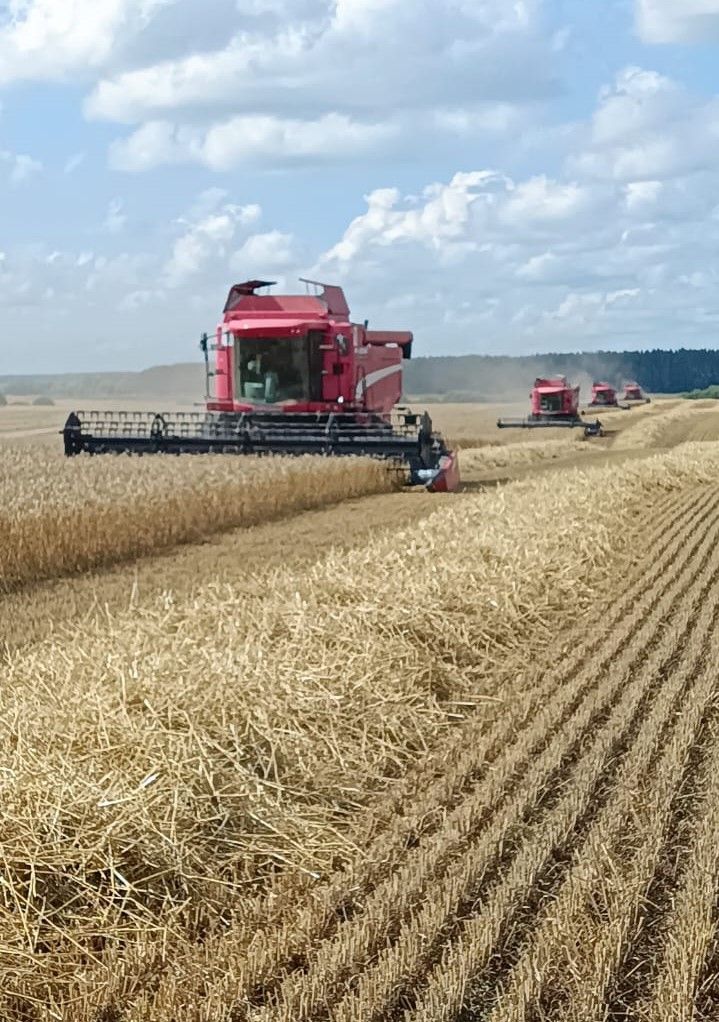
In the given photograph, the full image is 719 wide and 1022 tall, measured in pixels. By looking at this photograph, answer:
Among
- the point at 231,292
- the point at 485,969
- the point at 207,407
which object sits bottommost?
the point at 485,969

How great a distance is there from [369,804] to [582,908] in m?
1.33

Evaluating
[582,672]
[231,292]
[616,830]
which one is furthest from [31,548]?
[231,292]

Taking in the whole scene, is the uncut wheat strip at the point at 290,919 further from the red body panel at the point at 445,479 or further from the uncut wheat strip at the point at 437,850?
the red body panel at the point at 445,479

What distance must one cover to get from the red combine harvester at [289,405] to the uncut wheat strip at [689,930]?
12.6 m

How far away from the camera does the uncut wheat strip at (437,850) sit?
11.7ft

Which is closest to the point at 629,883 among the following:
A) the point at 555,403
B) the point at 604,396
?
the point at 555,403

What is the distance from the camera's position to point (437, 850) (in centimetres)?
438

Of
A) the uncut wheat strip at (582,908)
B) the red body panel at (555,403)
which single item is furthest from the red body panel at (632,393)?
the uncut wheat strip at (582,908)

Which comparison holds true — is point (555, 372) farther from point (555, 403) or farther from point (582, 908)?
point (582, 908)

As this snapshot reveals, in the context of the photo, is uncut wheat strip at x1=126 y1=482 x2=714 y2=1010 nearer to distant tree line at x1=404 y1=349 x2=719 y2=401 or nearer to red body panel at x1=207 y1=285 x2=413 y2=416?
red body panel at x1=207 y1=285 x2=413 y2=416

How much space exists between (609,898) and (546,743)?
1.61 metres

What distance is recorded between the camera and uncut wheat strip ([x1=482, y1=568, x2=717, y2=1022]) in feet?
11.3

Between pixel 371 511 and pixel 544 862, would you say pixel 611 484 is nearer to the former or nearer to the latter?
pixel 371 511

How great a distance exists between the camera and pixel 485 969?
3.56 meters
